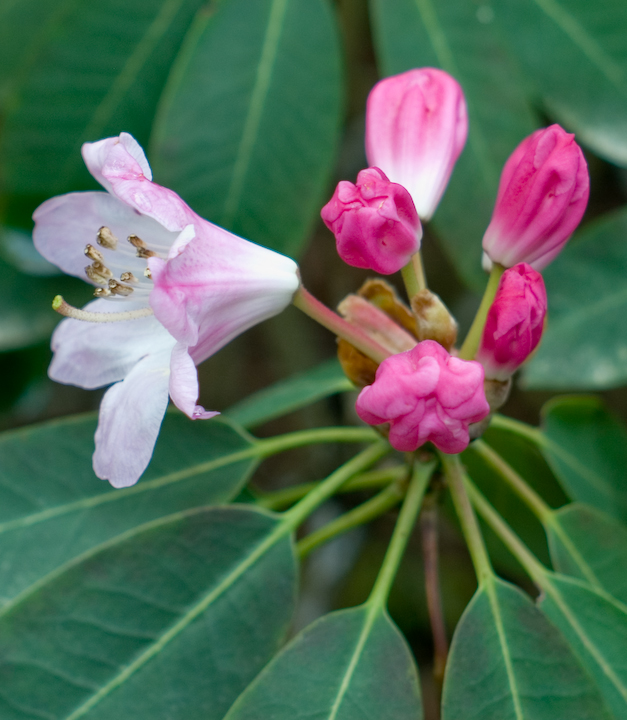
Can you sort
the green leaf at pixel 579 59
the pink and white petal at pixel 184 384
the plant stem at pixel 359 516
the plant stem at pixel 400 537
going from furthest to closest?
the green leaf at pixel 579 59 → the plant stem at pixel 359 516 → the plant stem at pixel 400 537 → the pink and white petal at pixel 184 384

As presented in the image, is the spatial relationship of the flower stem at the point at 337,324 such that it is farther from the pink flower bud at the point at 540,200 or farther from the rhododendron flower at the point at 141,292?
the pink flower bud at the point at 540,200

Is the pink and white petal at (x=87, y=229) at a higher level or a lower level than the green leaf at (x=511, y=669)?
higher

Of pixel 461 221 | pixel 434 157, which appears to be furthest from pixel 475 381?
pixel 461 221

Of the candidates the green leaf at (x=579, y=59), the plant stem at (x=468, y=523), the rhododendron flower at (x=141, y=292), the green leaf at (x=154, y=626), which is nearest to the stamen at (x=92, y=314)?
the rhododendron flower at (x=141, y=292)

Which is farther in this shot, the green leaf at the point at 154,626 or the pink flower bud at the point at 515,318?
the green leaf at the point at 154,626

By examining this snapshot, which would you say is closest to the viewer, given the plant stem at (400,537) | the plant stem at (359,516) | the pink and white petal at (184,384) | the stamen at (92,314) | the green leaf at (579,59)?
the pink and white petal at (184,384)

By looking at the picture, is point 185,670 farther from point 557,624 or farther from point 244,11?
point 244,11
